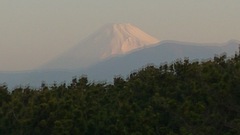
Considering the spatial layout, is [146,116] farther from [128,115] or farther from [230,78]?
[230,78]

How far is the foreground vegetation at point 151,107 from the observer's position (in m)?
22.1

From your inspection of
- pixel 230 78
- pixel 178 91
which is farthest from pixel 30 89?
pixel 230 78

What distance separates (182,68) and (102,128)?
5852 mm

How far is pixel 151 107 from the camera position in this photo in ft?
76.5

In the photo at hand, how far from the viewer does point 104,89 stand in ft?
100.0

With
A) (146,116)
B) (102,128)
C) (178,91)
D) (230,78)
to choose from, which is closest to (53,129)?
(102,128)

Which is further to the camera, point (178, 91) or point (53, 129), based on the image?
point (178, 91)

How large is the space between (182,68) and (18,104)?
7605 mm

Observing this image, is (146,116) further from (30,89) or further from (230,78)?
(30,89)

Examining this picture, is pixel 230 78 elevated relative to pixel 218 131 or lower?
elevated

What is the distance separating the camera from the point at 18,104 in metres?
26.8

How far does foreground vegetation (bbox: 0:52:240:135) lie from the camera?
22.1 metres

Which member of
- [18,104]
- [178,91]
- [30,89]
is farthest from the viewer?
[30,89]

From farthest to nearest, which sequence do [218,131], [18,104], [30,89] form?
[30,89] → [18,104] → [218,131]
